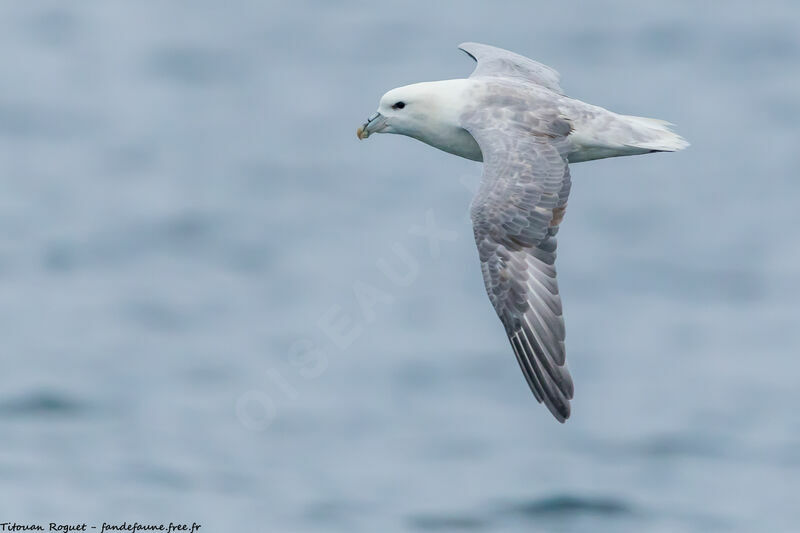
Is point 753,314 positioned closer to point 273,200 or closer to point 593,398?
point 593,398

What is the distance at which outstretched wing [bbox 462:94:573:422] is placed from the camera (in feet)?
Answer: 32.7

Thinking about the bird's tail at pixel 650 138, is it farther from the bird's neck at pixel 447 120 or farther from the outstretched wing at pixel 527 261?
the bird's neck at pixel 447 120

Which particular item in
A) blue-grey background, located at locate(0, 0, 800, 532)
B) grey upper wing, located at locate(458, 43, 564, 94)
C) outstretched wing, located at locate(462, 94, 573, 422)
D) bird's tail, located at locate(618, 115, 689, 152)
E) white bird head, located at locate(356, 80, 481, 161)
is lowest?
outstretched wing, located at locate(462, 94, 573, 422)

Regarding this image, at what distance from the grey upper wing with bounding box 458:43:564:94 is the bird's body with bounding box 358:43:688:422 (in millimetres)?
522

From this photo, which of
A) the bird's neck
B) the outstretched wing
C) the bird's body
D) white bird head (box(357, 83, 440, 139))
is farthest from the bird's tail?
white bird head (box(357, 83, 440, 139))

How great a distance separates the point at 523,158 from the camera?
1022cm

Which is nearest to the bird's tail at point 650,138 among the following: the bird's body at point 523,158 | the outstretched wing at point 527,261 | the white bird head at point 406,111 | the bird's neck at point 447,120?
the bird's body at point 523,158

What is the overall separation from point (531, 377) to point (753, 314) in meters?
22.0

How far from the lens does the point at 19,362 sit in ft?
98.3

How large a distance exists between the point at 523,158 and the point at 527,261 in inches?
27.9

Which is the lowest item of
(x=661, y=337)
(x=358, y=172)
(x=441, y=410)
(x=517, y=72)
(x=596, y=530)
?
(x=517, y=72)

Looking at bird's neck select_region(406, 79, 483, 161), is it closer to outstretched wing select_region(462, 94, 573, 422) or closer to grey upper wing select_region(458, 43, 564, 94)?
outstretched wing select_region(462, 94, 573, 422)

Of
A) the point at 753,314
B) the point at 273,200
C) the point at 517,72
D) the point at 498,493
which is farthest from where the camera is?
the point at 273,200

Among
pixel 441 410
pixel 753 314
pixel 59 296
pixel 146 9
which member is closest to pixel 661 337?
pixel 753 314
